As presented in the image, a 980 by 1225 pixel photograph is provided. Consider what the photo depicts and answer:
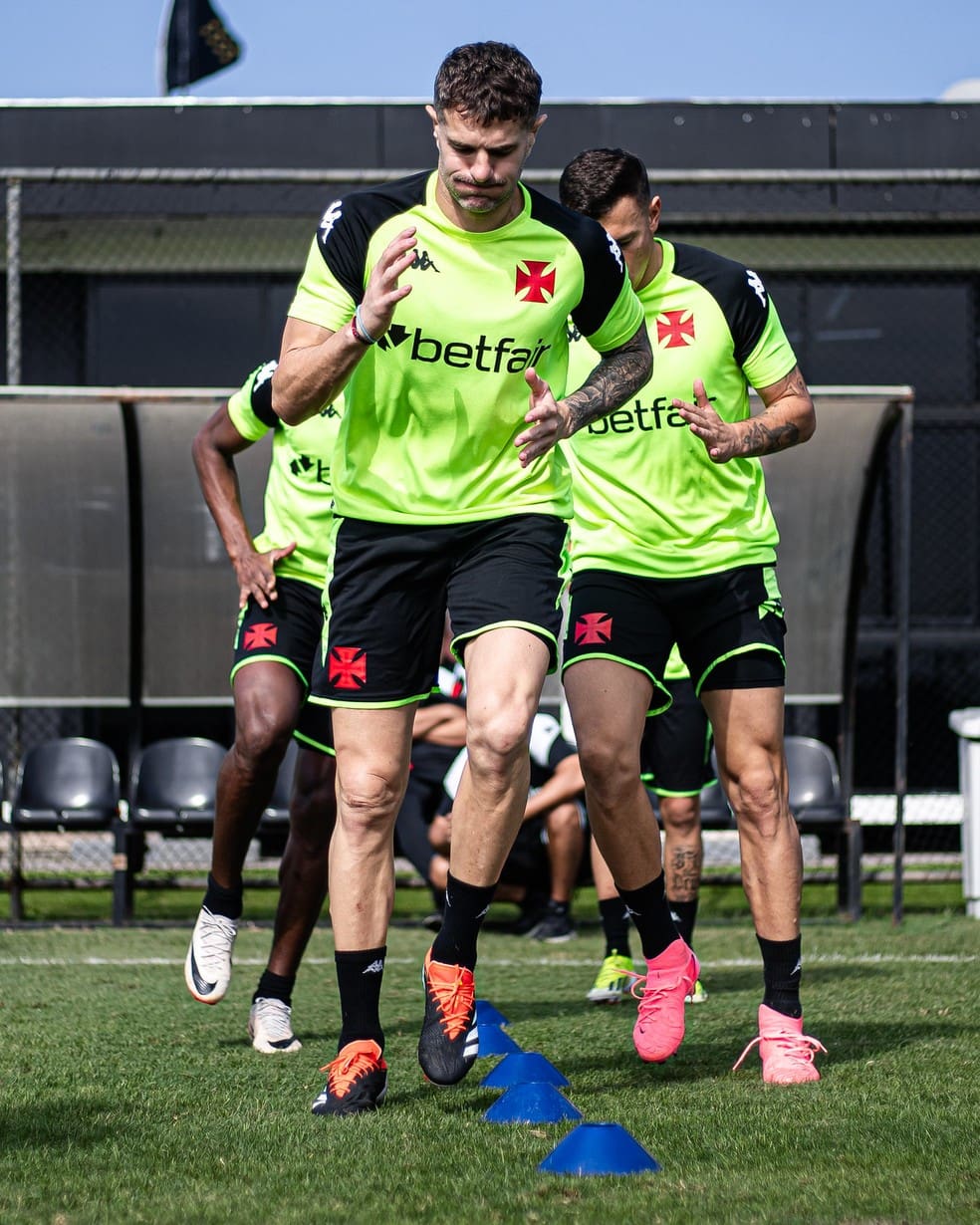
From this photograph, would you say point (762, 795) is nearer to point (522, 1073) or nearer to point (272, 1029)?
point (522, 1073)

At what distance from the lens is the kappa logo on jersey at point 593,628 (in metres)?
4.22

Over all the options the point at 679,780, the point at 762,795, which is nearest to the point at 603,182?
the point at 762,795

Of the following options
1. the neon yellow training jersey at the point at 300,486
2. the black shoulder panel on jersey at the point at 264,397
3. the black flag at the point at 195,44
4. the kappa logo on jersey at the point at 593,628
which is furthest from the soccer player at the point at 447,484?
the black flag at the point at 195,44

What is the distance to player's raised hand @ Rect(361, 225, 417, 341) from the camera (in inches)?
127

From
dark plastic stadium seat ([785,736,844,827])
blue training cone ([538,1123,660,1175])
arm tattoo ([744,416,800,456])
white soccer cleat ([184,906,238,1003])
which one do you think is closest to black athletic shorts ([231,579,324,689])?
white soccer cleat ([184,906,238,1003])

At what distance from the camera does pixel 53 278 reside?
1366 centimetres

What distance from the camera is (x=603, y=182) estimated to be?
445 cm

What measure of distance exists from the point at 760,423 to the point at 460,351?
0.96m

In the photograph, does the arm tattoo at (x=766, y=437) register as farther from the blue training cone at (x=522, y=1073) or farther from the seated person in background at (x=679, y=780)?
the seated person in background at (x=679, y=780)

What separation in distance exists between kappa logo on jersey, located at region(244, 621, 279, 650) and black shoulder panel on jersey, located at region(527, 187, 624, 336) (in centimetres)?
155

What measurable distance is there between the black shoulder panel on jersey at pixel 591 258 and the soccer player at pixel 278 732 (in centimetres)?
139

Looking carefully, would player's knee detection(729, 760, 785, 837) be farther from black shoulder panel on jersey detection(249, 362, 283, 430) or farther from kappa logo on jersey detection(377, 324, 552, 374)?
black shoulder panel on jersey detection(249, 362, 283, 430)

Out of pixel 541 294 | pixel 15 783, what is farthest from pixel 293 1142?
pixel 15 783

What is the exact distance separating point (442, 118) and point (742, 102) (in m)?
10.6
